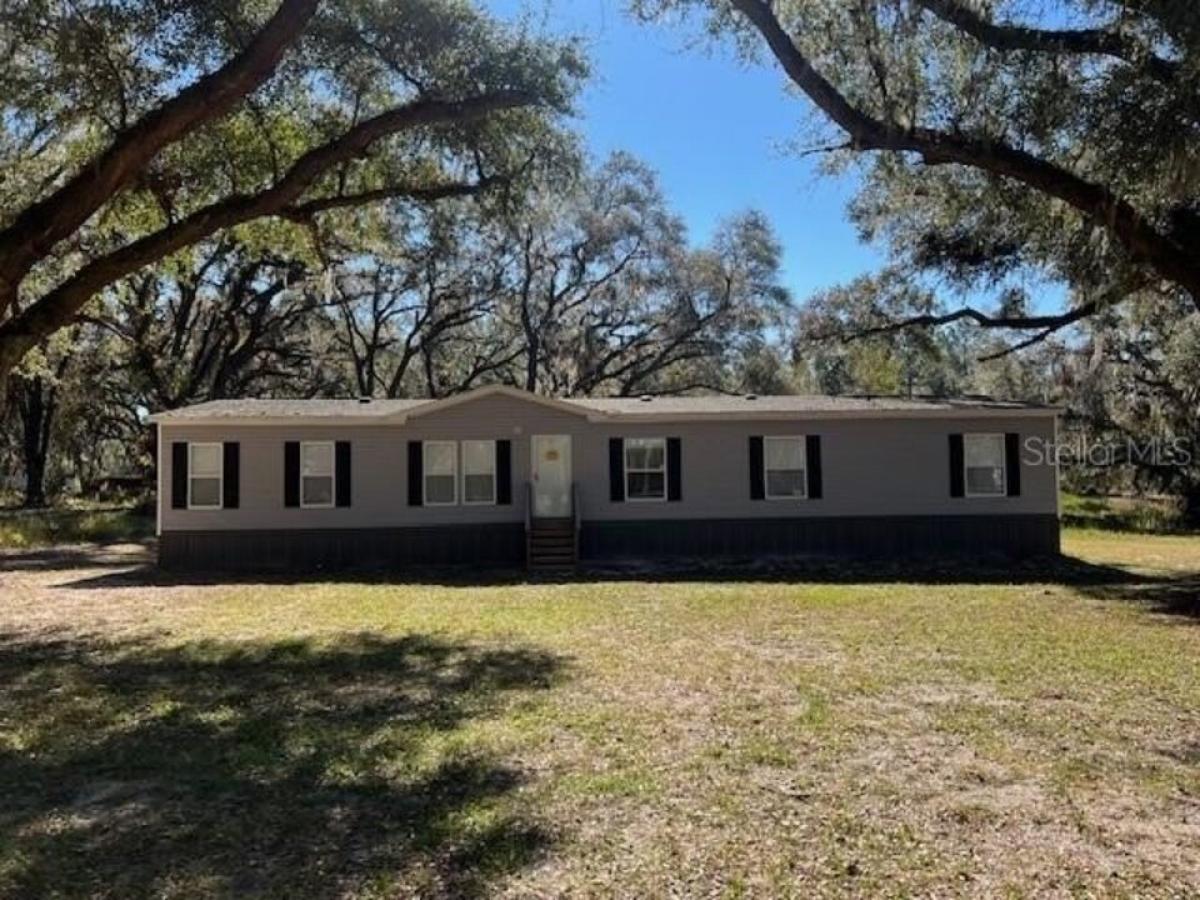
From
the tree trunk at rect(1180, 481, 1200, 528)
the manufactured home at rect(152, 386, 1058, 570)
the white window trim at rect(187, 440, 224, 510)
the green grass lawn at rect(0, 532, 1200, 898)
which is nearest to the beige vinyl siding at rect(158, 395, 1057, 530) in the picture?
the manufactured home at rect(152, 386, 1058, 570)

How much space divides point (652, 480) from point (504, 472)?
2.53m

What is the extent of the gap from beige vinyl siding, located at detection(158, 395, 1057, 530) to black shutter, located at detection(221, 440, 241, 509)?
192cm

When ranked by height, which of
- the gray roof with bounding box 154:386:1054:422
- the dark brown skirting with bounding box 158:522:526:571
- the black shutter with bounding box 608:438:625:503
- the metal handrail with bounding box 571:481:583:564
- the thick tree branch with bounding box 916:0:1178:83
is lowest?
the dark brown skirting with bounding box 158:522:526:571

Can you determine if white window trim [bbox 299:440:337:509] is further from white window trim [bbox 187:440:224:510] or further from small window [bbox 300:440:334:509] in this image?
white window trim [bbox 187:440:224:510]

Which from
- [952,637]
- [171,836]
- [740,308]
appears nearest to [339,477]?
[952,637]

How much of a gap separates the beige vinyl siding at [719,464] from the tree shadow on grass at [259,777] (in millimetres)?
8067

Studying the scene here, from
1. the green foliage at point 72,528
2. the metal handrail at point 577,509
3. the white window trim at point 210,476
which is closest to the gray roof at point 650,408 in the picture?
the white window trim at point 210,476

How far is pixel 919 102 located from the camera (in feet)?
28.2

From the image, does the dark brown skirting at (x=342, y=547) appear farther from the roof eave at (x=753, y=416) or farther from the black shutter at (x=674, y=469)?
the black shutter at (x=674, y=469)

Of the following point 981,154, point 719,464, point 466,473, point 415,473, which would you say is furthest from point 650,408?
point 981,154

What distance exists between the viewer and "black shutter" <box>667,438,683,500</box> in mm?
16547

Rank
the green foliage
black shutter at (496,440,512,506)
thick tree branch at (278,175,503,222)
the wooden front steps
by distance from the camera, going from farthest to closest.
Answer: the green foliage
black shutter at (496,440,512,506)
the wooden front steps
thick tree branch at (278,175,503,222)

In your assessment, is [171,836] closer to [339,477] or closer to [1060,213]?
[1060,213]

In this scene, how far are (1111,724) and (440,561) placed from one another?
1195 cm
